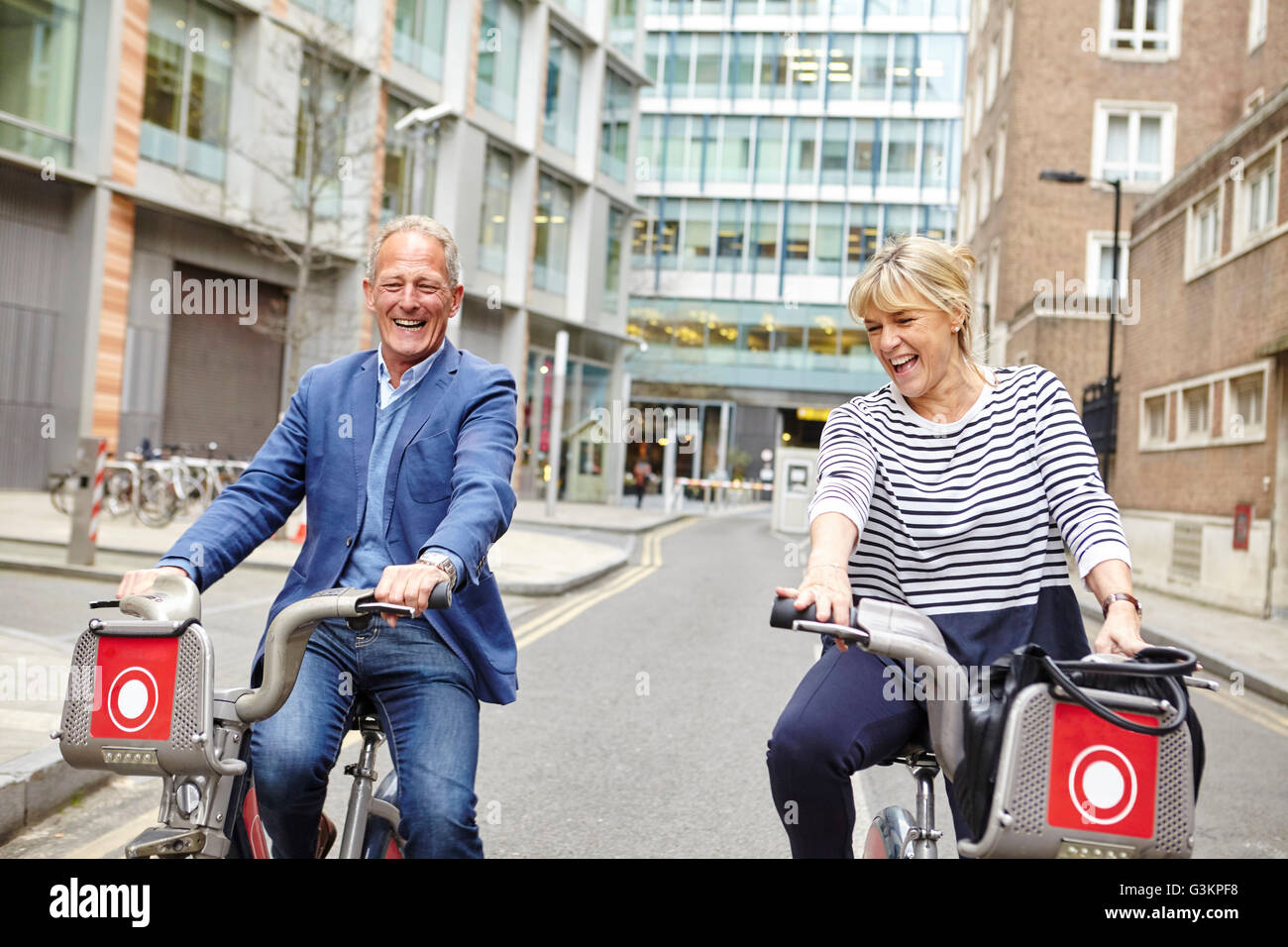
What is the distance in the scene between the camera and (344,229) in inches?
1009

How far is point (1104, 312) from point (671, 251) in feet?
105

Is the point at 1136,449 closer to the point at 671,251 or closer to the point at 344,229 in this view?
the point at 344,229

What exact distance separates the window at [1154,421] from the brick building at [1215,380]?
0.02 metres

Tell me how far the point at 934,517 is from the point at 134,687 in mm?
1524

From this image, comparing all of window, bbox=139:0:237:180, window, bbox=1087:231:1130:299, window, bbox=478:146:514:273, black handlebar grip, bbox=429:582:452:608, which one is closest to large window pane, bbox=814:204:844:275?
window, bbox=478:146:514:273

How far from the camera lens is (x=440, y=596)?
2139 millimetres

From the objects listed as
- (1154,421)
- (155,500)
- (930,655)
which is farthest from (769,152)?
(930,655)

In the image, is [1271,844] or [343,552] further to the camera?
[1271,844]

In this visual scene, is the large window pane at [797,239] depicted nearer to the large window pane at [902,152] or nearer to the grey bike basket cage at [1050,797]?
the large window pane at [902,152]

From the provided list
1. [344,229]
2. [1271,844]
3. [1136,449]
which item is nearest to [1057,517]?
[1271,844]

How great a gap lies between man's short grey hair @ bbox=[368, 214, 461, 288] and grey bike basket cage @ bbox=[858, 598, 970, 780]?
133cm

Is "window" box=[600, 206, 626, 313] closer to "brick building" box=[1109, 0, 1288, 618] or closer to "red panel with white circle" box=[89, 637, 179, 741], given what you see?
"brick building" box=[1109, 0, 1288, 618]
